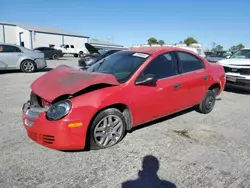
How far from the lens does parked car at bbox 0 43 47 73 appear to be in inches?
416

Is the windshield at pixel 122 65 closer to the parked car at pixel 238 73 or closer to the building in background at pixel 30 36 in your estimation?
the parked car at pixel 238 73

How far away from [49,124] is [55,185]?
794 millimetres

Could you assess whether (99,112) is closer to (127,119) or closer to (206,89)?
(127,119)

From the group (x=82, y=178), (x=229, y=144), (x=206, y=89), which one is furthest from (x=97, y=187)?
(x=206, y=89)

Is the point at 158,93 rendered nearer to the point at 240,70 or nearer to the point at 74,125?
the point at 74,125

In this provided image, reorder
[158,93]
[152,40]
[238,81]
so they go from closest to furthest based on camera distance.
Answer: [158,93]
[238,81]
[152,40]

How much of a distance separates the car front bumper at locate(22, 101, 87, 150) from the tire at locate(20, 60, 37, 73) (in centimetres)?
901

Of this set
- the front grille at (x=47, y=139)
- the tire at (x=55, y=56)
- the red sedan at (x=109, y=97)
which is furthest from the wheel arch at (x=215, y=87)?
the tire at (x=55, y=56)

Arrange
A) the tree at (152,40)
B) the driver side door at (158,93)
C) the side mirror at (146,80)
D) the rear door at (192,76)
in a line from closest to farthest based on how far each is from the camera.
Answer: the side mirror at (146,80), the driver side door at (158,93), the rear door at (192,76), the tree at (152,40)

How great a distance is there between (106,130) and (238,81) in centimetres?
583

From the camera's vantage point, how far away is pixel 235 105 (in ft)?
20.5

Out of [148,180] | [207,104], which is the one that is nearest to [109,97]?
[148,180]

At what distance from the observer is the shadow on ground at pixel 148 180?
101 inches

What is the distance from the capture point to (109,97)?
10.6 ft
